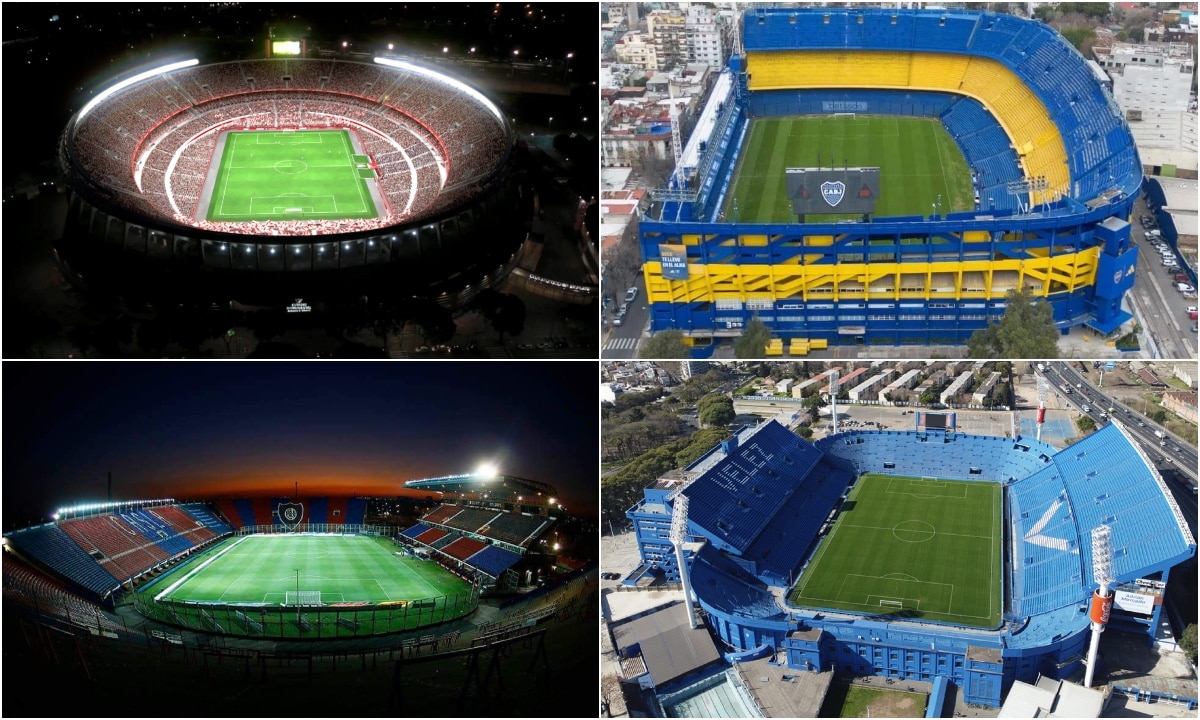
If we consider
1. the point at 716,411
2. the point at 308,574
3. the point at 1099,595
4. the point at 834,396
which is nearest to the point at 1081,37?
the point at 834,396

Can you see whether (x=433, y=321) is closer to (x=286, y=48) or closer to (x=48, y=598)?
(x=48, y=598)

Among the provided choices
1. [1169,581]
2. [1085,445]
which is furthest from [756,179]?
[1169,581]

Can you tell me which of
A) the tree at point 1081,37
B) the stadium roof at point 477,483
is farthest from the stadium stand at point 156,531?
the tree at point 1081,37

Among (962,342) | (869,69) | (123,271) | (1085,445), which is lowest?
(1085,445)

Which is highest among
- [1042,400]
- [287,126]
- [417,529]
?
[287,126]

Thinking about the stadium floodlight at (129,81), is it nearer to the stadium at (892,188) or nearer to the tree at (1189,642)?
the stadium at (892,188)

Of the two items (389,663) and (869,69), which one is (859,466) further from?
(869,69)
